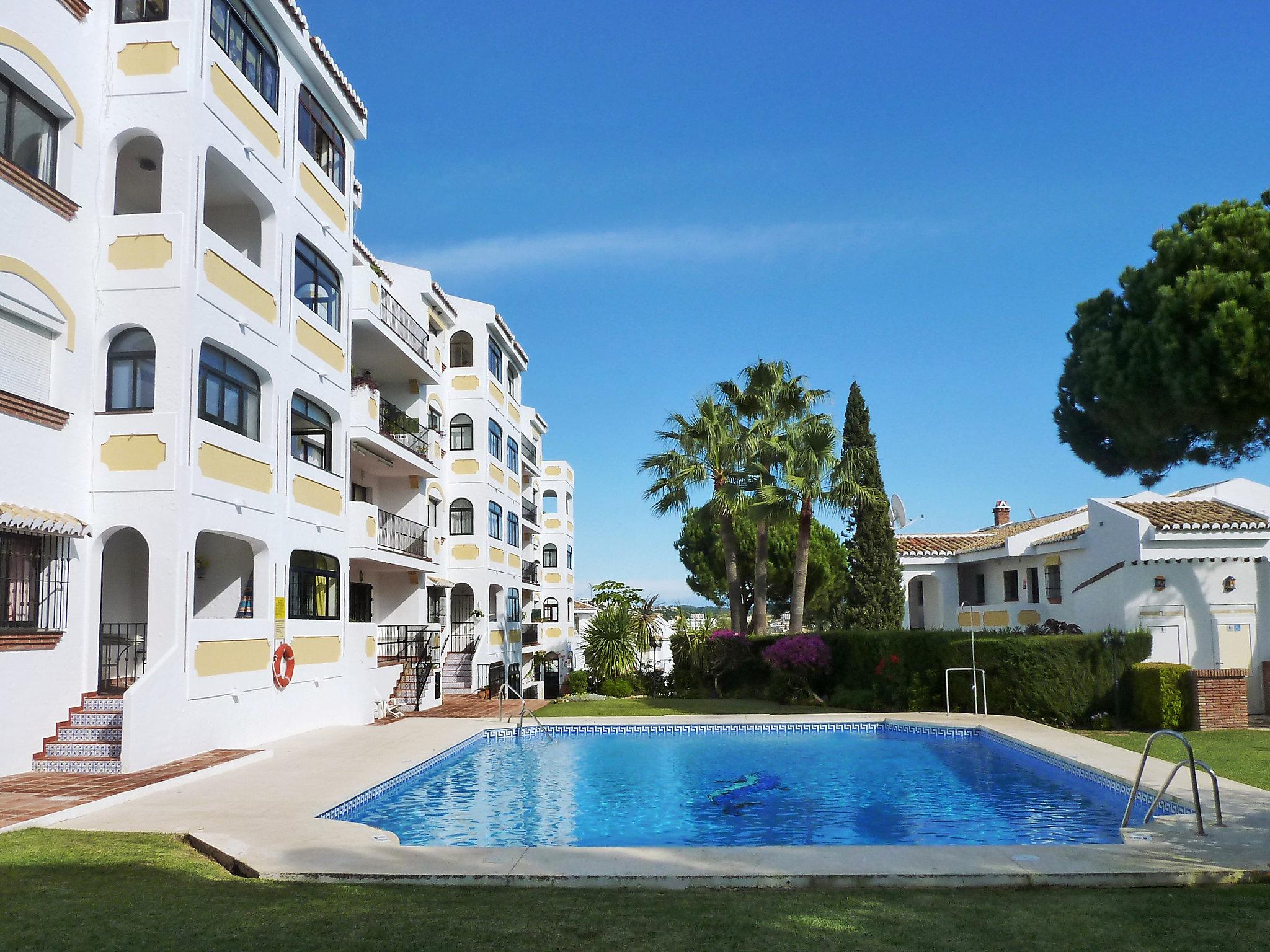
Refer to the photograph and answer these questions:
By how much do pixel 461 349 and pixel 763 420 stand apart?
11.2 m

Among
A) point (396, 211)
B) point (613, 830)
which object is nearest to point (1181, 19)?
point (613, 830)

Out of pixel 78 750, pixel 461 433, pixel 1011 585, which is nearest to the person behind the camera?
pixel 78 750

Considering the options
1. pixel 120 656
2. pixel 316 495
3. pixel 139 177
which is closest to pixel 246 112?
pixel 139 177

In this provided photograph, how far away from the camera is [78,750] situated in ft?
42.6

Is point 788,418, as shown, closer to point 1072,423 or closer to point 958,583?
point 958,583

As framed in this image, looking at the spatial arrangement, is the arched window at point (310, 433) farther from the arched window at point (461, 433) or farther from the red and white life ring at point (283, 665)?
the arched window at point (461, 433)

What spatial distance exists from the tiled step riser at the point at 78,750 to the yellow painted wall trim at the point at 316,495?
242 inches

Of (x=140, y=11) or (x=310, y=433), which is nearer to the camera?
(x=140, y=11)

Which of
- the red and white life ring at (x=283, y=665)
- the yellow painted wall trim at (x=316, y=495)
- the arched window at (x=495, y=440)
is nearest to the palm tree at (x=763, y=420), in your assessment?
the arched window at (x=495, y=440)

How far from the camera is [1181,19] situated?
13.3m

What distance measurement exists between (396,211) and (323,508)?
9.82 meters

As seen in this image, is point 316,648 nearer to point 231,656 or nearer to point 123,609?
point 231,656

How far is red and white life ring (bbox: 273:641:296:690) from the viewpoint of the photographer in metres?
17.0

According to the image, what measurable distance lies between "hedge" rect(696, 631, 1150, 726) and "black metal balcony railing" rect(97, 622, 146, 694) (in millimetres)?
15588
